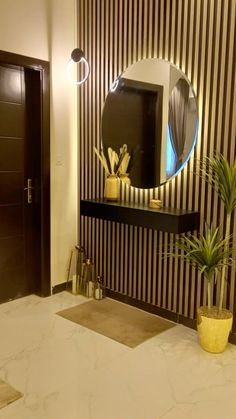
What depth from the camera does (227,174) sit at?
282 centimetres

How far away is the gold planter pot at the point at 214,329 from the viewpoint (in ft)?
9.57

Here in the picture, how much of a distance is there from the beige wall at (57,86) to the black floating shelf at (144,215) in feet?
1.38

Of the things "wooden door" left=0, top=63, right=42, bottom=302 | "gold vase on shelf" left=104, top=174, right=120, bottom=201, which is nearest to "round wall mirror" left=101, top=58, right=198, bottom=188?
"gold vase on shelf" left=104, top=174, right=120, bottom=201

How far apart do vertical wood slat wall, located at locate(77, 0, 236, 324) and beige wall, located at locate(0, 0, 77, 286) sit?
12cm

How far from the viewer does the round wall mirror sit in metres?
3.28

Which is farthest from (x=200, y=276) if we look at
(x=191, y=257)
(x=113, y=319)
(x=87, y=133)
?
(x=87, y=133)

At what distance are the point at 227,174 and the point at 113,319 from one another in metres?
1.61

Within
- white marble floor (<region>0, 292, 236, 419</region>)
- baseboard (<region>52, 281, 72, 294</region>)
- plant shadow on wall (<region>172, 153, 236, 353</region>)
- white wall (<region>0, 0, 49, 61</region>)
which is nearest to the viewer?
white marble floor (<region>0, 292, 236, 419</region>)

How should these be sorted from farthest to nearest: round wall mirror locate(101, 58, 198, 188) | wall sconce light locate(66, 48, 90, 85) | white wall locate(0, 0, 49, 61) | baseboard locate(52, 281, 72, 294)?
baseboard locate(52, 281, 72, 294), wall sconce light locate(66, 48, 90, 85), white wall locate(0, 0, 49, 61), round wall mirror locate(101, 58, 198, 188)

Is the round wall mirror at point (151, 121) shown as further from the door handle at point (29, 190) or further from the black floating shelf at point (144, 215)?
the door handle at point (29, 190)

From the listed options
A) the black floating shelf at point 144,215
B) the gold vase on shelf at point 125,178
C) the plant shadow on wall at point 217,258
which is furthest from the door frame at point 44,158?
the plant shadow on wall at point 217,258

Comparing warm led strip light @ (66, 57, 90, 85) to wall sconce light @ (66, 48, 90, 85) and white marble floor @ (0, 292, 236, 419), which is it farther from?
white marble floor @ (0, 292, 236, 419)

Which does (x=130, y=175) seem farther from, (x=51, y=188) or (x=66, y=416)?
(x=66, y=416)

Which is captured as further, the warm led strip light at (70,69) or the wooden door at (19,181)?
the warm led strip light at (70,69)
